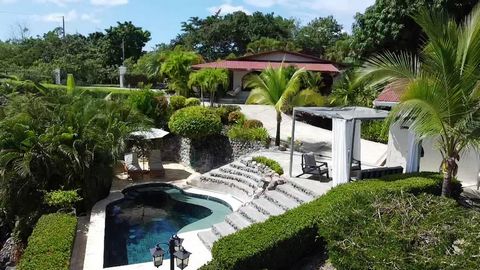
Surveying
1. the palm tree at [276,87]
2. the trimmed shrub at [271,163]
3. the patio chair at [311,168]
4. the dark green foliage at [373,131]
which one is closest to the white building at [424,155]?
the patio chair at [311,168]

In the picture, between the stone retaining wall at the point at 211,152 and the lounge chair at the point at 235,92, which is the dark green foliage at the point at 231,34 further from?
the stone retaining wall at the point at 211,152

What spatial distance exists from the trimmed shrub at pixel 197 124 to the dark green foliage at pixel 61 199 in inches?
290

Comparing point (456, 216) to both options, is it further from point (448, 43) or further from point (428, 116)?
point (448, 43)

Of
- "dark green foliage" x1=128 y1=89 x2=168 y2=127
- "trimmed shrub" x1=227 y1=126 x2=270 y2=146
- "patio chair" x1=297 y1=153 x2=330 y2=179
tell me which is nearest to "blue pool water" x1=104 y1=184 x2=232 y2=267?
"patio chair" x1=297 y1=153 x2=330 y2=179

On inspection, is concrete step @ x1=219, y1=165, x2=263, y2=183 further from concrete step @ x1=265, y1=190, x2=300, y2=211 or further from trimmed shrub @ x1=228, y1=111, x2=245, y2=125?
trimmed shrub @ x1=228, y1=111, x2=245, y2=125

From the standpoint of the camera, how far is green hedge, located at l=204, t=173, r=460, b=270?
29.2 ft

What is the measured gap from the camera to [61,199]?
44.3 ft

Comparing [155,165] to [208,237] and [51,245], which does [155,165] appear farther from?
[51,245]

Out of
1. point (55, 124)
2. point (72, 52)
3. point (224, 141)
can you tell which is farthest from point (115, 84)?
point (55, 124)

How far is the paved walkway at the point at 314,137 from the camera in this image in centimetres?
1900

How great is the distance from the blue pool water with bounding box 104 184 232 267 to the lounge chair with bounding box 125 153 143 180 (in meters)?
0.99

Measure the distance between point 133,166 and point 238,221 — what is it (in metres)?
7.90

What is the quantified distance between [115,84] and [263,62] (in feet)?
79.3

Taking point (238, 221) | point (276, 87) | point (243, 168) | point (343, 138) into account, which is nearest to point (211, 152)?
point (243, 168)
